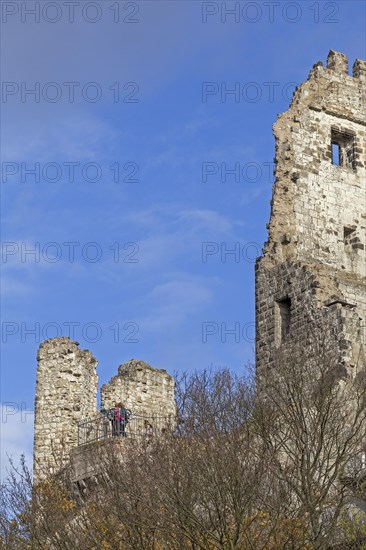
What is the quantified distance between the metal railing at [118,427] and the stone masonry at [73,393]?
363mm

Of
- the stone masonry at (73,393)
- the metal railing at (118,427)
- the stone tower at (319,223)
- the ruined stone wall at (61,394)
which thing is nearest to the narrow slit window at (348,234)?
the stone tower at (319,223)

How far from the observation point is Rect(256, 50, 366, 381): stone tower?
38.8 metres

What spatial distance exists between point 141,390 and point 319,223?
22.4 feet

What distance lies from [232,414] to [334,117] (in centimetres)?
1428

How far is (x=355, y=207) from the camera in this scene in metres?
42.6

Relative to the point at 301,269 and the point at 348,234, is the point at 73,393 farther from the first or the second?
the point at 348,234

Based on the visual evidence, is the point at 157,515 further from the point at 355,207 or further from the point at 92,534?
the point at 355,207

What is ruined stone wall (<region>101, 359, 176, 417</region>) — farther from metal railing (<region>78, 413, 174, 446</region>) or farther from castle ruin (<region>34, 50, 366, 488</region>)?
metal railing (<region>78, 413, 174, 446</region>)

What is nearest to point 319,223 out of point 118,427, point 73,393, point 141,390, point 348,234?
point 348,234

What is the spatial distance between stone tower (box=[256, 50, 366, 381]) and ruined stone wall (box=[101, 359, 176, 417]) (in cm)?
320

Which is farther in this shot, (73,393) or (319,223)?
(319,223)

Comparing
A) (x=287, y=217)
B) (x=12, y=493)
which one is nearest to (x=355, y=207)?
(x=287, y=217)

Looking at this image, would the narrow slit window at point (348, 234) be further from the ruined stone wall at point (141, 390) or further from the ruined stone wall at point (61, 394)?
the ruined stone wall at point (61, 394)

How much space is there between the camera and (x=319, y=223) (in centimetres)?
4153
